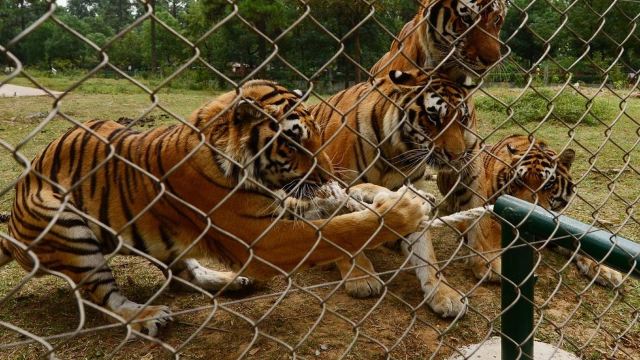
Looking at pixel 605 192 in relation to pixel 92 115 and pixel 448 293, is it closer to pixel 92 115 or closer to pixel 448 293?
pixel 448 293

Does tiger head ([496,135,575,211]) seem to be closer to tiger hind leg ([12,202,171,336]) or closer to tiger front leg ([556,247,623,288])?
tiger front leg ([556,247,623,288])

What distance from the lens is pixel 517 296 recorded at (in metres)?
1.86

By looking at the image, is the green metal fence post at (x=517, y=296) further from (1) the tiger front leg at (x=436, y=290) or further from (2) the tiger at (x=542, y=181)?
(2) the tiger at (x=542, y=181)

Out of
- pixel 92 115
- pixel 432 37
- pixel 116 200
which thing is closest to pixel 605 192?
pixel 432 37

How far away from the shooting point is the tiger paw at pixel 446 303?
8.48ft

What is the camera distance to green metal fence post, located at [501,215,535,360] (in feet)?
6.10

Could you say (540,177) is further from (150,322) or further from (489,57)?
(150,322)

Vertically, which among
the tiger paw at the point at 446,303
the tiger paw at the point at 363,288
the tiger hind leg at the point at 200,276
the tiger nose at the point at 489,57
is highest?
the tiger nose at the point at 489,57

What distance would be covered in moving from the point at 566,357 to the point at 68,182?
2275 mm

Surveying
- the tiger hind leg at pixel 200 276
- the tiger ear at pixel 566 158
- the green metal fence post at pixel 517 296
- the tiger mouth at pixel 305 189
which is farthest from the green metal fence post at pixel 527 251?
the tiger hind leg at pixel 200 276

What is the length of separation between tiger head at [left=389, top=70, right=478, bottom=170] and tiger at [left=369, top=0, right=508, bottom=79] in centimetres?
13

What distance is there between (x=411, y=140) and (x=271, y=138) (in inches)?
40.5

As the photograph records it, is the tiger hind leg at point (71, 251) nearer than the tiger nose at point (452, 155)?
Yes

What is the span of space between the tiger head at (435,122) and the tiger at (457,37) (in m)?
0.13
